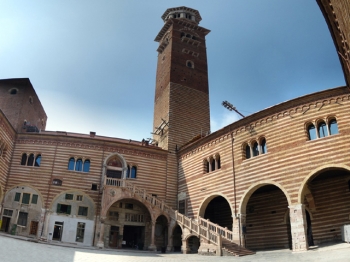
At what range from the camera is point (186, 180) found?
3038 cm

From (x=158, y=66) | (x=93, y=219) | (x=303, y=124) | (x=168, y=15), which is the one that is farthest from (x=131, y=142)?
(x=168, y=15)

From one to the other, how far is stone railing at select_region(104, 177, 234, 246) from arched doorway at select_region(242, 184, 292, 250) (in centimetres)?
190

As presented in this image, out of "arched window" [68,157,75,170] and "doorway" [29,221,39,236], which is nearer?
"doorway" [29,221,39,236]

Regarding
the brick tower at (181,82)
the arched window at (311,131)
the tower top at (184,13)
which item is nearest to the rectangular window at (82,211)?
the brick tower at (181,82)

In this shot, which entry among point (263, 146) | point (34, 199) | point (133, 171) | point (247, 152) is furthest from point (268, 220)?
point (34, 199)

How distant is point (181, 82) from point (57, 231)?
21.2 m

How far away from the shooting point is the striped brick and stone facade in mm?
20609

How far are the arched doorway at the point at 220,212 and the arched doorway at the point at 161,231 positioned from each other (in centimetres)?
370

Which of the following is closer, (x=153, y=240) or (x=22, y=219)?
(x=22, y=219)

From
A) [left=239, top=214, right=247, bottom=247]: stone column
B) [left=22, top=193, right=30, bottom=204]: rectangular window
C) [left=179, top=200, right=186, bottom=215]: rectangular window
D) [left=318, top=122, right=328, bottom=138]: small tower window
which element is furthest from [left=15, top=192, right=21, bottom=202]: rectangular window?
[left=318, top=122, right=328, bottom=138]: small tower window

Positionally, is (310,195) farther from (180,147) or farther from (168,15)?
(168,15)

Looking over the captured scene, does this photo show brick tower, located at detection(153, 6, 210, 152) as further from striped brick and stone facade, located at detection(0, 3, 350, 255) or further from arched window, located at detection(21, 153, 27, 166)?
arched window, located at detection(21, 153, 27, 166)

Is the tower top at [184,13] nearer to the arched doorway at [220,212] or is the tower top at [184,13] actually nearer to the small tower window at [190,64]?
the small tower window at [190,64]

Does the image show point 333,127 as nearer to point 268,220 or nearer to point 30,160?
point 268,220
